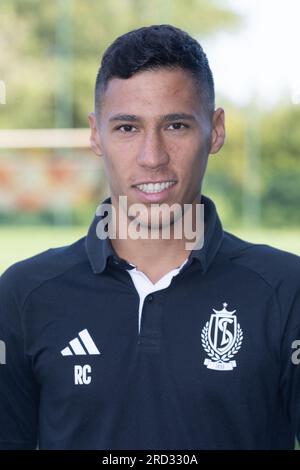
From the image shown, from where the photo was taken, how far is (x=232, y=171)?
1404 cm

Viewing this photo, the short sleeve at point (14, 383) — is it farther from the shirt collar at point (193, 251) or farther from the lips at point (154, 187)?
the lips at point (154, 187)

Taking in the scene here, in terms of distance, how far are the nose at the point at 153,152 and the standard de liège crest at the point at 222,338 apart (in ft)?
0.97

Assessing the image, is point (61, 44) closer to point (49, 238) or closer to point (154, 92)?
point (49, 238)

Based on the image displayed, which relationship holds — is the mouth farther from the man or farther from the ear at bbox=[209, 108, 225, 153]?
the ear at bbox=[209, 108, 225, 153]

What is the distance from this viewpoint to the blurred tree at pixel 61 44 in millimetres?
13898

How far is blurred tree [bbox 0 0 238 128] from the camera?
13.9m

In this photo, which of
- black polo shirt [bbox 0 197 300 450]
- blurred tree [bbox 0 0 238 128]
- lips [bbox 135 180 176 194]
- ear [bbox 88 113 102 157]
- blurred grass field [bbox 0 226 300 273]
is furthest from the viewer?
blurred tree [bbox 0 0 238 128]

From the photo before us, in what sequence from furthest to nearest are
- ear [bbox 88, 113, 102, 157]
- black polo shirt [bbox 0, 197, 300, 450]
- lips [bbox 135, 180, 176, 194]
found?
ear [bbox 88, 113, 102, 157] < lips [bbox 135, 180, 176, 194] < black polo shirt [bbox 0, 197, 300, 450]

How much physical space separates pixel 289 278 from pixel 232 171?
486 inches

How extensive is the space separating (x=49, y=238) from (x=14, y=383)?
38.3 ft

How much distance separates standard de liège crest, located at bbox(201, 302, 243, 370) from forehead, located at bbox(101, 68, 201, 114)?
1.32ft
